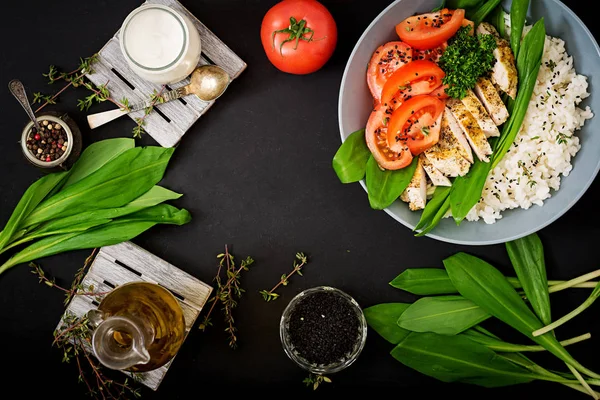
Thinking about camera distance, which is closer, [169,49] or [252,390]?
[169,49]

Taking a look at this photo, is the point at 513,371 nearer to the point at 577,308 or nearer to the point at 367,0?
the point at 577,308

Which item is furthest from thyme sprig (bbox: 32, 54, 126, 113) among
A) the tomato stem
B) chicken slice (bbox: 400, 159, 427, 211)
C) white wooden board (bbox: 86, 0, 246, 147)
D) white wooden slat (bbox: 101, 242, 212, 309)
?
chicken slice (bbox: 400, 159, 427, 211)

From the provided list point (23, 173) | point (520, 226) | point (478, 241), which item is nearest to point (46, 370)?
point (23, 173)

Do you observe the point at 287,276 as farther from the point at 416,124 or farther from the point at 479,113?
the point at 479,113

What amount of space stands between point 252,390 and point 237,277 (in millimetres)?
419

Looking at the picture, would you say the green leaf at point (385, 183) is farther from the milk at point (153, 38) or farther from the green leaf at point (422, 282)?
the milk at point (153, 38)

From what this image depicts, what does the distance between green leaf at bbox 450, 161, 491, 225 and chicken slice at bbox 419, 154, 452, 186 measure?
32 mm

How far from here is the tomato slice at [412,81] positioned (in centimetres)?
161

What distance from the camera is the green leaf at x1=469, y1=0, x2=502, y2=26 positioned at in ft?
5.57

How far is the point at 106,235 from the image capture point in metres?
1.82

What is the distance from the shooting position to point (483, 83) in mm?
1685

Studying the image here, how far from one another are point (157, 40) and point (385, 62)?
2.47 feet

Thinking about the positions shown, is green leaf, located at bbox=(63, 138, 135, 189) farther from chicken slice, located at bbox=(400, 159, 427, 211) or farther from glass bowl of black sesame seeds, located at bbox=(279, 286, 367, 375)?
chicken slice, located at bbox=(400, 159, 427, 211)

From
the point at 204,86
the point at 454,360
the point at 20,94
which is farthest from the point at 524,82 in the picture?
the point at 20,94
